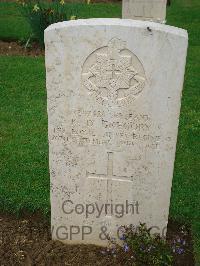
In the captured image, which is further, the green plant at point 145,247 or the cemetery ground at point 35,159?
the cemetery ground at point 35,159

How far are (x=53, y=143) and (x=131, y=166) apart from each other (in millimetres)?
562

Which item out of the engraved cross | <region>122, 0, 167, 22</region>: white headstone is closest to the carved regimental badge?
the engraved cross

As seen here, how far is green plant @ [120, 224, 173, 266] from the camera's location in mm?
3229

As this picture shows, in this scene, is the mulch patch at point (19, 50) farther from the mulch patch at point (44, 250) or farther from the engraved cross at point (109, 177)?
the engraved cross at point (109, 177)

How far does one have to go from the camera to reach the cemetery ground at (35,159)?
3.79m

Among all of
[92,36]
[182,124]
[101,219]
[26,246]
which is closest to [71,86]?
[92,36]

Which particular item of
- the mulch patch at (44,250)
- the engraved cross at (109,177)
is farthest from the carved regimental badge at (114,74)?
the mulch patch at (44,250)

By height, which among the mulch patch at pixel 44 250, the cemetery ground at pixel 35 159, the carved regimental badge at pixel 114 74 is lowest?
the mulch patch at pixel 44 250

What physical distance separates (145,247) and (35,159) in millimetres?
2000

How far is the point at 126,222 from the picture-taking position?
11.5 ft

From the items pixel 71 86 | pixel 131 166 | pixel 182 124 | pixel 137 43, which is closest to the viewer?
pixel 137 43

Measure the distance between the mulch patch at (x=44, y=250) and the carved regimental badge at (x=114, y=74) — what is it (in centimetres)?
120

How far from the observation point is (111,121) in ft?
10.2

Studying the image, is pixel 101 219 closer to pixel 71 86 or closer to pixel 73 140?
pixel 73 140
